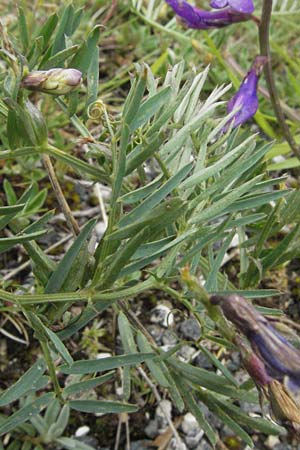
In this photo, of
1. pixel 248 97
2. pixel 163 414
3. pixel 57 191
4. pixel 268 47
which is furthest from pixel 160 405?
pixel 268 47

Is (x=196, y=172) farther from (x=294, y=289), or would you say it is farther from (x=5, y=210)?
(x=294, y=289)

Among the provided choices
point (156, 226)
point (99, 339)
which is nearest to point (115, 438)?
point (99, 339)

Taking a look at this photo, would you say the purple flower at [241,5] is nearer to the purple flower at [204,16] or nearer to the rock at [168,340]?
the purple flower at [204,16]

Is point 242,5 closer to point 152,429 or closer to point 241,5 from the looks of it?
point 241,5

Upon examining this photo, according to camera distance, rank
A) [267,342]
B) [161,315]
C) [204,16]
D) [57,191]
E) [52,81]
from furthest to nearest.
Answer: [161,315]
[204,16]
[57,191]
[52,81]
[267,342]

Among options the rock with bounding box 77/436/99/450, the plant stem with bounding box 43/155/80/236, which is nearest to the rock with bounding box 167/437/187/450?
the rock with bounding box 77/436/99/450

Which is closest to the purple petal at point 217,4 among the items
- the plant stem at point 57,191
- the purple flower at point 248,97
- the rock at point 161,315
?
the purple flower at point 248,97
